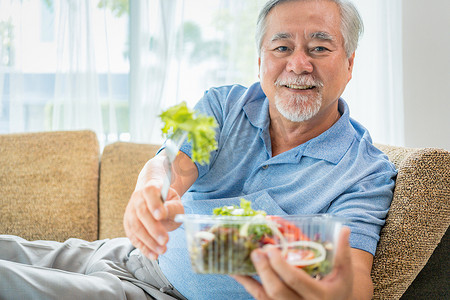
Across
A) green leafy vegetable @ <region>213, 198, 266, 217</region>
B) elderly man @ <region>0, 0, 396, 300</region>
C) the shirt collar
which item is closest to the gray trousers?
elderly man @ <region>0, 0, 396, 300</region>

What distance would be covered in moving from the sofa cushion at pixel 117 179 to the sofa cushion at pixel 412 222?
Result: 1.16 m

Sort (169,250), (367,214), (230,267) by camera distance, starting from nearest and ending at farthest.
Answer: (230,267), (367,214), (169,250)

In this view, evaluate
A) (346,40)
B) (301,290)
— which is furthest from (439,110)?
(301,290)

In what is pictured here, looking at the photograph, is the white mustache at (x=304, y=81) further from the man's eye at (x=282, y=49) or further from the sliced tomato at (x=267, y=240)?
the sliced tomato at (x=267, y=240)

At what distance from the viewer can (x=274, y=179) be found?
1383 millimetres

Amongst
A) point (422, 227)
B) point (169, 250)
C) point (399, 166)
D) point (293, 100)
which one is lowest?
point (169, 250)

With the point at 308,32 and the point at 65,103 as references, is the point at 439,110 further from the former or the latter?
the point at 65,103

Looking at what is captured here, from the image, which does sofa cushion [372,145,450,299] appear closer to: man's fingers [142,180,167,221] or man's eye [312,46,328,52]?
man's eye [312,46,328,52]

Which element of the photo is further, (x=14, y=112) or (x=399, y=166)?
(x=14, y=112)

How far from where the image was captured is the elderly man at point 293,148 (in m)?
1.24

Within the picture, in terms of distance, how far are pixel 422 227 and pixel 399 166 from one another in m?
0.23

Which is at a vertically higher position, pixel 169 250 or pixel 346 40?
pixel 346 40

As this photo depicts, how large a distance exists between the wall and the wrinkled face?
1.77 meters

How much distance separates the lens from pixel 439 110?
9.80ft
